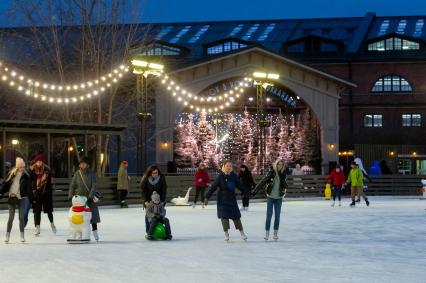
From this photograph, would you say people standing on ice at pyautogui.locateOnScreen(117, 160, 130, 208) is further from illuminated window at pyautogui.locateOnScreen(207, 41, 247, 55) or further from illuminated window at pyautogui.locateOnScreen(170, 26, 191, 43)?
illuminated window at pyautogui.locateOnScreen(170, 26, 191, 43)

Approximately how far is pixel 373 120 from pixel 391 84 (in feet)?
8.93

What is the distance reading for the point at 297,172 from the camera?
4259 cm

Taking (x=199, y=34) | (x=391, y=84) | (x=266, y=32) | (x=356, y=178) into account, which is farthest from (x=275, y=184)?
(x=199, y=34)

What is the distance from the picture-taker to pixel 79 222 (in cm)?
1586

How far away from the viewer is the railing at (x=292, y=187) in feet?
98.4

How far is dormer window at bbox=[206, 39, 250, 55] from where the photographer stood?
5947 cm

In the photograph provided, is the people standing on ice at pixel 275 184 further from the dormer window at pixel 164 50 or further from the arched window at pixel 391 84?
the arched window at pixel 391 84

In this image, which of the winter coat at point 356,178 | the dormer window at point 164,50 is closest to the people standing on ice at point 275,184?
the winter coat at point 356,178

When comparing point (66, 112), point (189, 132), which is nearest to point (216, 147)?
point (189, 132)

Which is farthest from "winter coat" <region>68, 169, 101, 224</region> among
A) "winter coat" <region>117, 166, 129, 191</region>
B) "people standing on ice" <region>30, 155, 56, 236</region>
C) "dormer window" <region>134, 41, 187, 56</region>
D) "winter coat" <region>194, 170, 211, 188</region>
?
"dormer window" <region>134, 41, 187, 56</region>

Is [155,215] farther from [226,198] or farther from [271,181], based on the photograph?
[271,181]

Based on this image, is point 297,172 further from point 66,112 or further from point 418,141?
point 418,141

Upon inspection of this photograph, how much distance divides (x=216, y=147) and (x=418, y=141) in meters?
13.7

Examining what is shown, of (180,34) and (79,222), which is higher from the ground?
(180,34)
